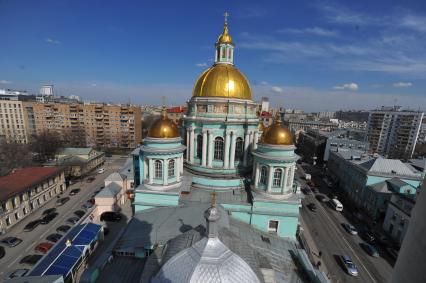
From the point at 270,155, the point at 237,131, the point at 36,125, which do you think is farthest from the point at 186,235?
the point at 36,125

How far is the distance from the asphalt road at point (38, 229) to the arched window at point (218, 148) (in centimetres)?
1862

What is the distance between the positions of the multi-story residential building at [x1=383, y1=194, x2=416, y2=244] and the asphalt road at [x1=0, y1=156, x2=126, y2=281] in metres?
36.5

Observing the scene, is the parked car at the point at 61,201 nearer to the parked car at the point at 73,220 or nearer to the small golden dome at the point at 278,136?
the parked car at the point at 73,220

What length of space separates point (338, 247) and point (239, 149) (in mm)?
15108

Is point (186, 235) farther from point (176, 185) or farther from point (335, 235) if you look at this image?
point (335, 235)

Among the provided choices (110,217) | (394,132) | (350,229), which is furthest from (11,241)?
(394,132)

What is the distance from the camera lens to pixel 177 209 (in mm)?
16062

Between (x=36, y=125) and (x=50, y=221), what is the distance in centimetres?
4301

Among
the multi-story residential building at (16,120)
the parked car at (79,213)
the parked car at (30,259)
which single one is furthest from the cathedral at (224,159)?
the multi-story residential building at (16,120)

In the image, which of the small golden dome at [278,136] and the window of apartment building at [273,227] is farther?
the window of apartment building at [273,227]

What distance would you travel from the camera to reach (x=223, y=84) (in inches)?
752

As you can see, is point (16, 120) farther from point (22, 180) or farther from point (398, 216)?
point (398, 216)

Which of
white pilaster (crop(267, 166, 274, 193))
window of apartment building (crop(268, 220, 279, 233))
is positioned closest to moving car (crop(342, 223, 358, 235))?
window of apartment building (crop(268, 220, 279, 233))

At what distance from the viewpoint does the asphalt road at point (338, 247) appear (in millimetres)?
19406
